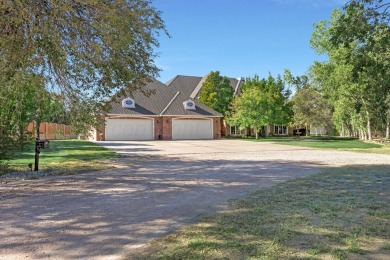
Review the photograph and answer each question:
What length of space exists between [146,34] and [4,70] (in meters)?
3.64

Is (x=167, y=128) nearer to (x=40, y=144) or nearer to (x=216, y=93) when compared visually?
(x=216, y=93)

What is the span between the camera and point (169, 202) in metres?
6.23

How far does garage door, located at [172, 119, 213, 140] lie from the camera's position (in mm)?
36812

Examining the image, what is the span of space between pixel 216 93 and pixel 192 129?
21.7ft

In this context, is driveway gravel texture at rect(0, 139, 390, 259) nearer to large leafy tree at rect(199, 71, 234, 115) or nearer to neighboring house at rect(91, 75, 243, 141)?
neighboring house at rect(91, 75, 243, 141)

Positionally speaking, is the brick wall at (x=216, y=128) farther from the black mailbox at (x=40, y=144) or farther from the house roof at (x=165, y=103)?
the black mailbox at (x=40, y=144)

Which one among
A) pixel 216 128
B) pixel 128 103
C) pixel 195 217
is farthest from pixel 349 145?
pixel 195 217

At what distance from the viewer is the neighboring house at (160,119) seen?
34.2 meters

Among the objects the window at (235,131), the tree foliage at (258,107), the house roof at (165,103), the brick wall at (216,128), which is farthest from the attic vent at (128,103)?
the window at (235,131)

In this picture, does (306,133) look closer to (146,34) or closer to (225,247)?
(146,34)

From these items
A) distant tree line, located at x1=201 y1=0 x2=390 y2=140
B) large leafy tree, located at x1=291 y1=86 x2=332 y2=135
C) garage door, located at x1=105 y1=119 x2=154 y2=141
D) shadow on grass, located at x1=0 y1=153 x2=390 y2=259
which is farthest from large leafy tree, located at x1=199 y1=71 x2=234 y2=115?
shadow on grass, located at x1=0 y1=153 x2=390 y2=259

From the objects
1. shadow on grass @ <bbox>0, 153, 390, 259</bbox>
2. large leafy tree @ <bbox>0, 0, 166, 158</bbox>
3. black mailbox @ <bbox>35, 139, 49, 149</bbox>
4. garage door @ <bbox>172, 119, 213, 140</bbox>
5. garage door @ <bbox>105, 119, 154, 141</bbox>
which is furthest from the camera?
garage door @ <bbox>172, 119, 213, 140</bbox>

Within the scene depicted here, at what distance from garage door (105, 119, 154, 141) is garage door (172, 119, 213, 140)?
110 inches

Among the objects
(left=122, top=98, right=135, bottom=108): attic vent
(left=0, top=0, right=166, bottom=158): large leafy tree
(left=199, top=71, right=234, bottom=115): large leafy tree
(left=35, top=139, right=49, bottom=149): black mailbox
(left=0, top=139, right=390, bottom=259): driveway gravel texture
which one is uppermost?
(left=199, top=71, right=234, bottom=115): large leafy tree
